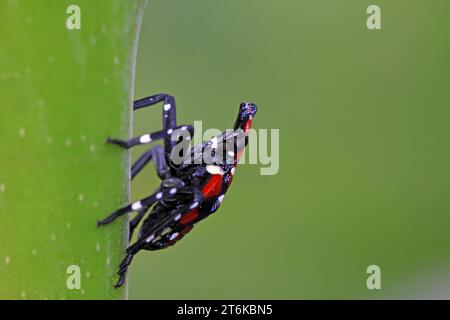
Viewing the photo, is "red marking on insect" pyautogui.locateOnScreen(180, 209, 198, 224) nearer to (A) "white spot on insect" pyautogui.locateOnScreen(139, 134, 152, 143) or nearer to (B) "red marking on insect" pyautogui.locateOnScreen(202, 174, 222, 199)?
(B) "red marking on insect" pyautogui.locateOnScreen(202, 174, 222, 199)

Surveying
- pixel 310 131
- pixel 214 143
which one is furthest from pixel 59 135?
pixel 310 131

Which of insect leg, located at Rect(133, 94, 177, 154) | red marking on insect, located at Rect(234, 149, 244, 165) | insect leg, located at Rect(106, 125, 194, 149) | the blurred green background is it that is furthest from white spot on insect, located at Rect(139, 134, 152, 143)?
the blurred green background

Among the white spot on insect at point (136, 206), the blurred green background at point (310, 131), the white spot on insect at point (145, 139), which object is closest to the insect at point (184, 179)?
the white spot on insect at point (145, 139)

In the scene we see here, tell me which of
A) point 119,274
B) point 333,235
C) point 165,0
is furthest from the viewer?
point 165,0

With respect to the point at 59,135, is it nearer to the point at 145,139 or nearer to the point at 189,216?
the point at 145,139

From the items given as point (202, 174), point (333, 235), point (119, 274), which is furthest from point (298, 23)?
point (119, 274)
